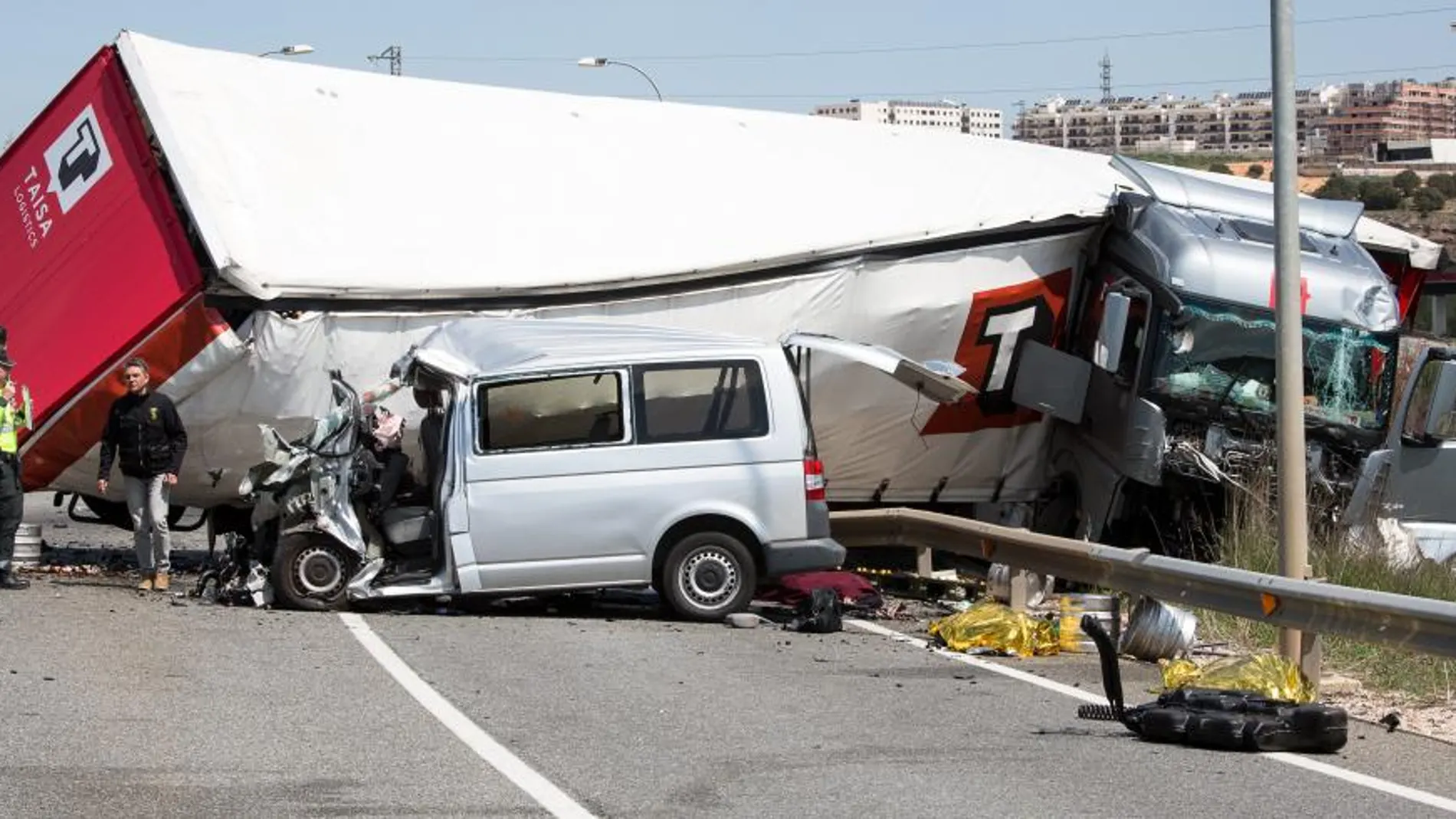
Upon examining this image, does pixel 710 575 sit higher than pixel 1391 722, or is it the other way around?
pixel 710 575

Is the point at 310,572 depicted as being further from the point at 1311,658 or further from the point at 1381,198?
the point at 1381,198

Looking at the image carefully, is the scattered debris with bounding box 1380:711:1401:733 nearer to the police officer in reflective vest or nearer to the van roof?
the van roof

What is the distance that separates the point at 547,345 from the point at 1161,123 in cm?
16486

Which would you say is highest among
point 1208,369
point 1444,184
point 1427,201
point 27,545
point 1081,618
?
point 1444,184

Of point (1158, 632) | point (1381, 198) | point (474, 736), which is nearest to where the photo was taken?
point (474, 736)

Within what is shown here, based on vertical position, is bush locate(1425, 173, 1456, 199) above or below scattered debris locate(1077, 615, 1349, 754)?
above

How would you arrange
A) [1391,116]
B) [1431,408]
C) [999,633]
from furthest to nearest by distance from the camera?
[1391,116], [1431,408], [999,633]

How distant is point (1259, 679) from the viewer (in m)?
9.62

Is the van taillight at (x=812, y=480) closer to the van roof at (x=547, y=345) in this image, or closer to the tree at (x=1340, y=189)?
the van roof at (x=547, y=345)


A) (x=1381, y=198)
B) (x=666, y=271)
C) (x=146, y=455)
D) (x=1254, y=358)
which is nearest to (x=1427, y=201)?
(x=1381, y=198)

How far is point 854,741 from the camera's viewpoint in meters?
A: 8.60

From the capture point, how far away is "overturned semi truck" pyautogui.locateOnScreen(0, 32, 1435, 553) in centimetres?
1441

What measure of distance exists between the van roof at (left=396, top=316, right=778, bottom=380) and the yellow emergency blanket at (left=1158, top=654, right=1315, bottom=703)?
14.6ft

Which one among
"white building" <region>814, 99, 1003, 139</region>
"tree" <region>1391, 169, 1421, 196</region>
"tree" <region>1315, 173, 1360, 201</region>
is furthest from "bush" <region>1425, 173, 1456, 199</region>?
"white building" <region>814, 99, 1003, 139</region>
